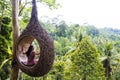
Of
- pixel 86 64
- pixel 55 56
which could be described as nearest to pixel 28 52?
pixel 55 56

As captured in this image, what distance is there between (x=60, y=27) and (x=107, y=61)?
38943 mm

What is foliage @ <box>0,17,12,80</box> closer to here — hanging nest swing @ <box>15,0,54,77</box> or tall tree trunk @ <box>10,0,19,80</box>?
tall tree trunk @ <box>10,0,19,80</box>

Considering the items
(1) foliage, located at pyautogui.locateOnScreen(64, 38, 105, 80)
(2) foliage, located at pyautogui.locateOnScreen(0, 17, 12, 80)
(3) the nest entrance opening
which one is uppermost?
(3) the nest entrance opening

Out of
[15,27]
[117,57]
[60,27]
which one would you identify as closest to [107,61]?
[117,57]

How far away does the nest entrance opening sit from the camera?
574 centimetres

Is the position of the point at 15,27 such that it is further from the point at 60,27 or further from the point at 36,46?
the point at 60,27

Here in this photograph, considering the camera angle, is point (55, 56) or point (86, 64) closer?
point (55, 56)

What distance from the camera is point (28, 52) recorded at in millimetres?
5852

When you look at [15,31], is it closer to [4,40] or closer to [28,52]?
[28,52]

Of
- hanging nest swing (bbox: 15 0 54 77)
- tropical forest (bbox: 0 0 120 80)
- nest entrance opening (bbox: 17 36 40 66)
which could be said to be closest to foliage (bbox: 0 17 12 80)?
tropical forest (bbox: 0 0 120 80)

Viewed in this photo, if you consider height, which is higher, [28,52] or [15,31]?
[15,31]

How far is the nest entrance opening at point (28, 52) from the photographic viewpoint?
5742 mm

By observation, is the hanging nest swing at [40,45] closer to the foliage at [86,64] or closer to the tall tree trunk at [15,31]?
the tall tree trunk at [15,31]

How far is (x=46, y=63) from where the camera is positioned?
549 centimetres
